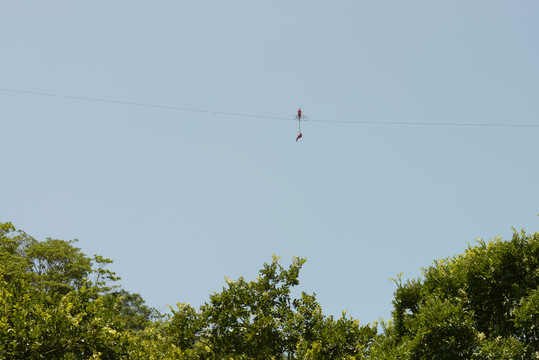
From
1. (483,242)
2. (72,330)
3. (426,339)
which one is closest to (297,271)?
(426,339)

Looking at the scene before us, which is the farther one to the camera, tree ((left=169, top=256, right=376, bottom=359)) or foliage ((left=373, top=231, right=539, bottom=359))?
tree ((left=169, top=256, right=376, bottom=359))

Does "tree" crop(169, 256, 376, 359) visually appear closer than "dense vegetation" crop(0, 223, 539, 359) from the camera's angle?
No

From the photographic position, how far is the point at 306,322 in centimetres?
1714

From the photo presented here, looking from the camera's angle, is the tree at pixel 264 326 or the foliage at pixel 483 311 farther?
the tree at pixel 264 326

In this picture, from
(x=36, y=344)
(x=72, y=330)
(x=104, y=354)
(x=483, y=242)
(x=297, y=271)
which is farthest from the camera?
(x=297, y=271)

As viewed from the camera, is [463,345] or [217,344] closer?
[463,345]

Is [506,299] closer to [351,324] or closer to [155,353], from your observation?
[351,324]

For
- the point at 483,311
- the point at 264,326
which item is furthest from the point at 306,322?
the point at 483,311

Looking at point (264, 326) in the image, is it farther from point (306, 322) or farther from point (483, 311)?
point (483, 311)

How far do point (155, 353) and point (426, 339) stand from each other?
31.9ft

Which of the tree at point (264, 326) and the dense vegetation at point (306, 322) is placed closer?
the dense vegetation at point (306, 322)

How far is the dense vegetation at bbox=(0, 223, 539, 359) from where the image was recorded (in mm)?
13211

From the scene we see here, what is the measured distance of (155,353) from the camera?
55.6 ft

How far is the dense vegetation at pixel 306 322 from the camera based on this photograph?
43.3 feet
